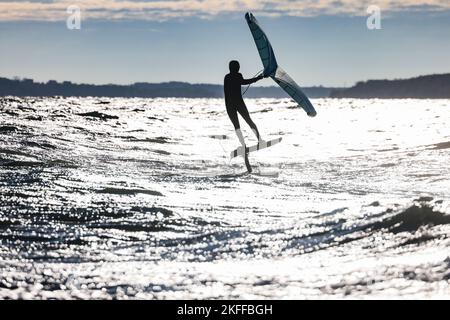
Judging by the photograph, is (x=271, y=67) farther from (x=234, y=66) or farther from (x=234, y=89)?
(x=234, y=89)

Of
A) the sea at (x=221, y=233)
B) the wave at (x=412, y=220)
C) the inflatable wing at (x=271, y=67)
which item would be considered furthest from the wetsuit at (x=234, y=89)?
the wave at (x=412, y=220)

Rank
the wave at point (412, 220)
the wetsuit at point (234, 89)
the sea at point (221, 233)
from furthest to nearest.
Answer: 1. the wetsuit at point (234, 89)
2. the wave at point (412, 220)
3. the sea at point (221, 233)

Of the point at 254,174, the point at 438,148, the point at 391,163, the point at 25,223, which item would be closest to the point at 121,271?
the point at 25,223

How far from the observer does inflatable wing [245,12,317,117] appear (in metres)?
18.0

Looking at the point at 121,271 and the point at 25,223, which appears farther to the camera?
the point at 25,223

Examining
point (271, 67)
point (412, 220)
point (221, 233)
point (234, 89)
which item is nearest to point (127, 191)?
point (221, 233)

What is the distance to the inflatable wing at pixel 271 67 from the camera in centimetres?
1803

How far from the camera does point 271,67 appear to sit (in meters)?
17.9

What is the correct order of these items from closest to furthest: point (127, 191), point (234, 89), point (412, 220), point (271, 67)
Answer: point (412, 220), point (127, 191), point (234, 89), point (271, 67)

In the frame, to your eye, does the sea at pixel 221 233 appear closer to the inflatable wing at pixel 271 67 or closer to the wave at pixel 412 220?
the wave at pixel 412 220

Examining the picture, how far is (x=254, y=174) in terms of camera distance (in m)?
17.2

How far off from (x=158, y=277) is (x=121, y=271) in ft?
1.56
